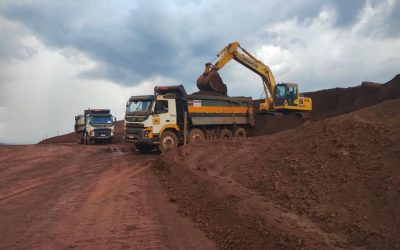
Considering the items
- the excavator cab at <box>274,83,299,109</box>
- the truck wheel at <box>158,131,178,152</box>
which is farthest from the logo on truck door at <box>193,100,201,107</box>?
the excavator cab at <box>274,83,299,109</box>

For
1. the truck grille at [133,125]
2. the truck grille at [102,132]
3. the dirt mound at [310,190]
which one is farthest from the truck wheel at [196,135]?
the truck grille at [102,132]

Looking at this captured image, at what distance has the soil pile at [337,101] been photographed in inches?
1145

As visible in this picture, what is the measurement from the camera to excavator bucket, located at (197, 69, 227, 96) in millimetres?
26922

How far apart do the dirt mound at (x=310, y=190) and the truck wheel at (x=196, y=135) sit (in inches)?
347

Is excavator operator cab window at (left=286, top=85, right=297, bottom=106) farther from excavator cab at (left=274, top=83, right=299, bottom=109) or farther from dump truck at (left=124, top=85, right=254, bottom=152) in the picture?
dump truck at (left=124, top=85, right=254, bottom=152)

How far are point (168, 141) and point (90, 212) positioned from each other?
41.7 feet

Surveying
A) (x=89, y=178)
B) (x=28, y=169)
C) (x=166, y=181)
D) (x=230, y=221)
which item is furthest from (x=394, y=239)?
(x=28, y=169)

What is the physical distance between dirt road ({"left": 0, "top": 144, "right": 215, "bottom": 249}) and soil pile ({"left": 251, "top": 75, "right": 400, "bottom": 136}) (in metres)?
15.5

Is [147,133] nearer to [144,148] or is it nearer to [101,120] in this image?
[144,148]

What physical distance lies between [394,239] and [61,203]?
23.3 ft

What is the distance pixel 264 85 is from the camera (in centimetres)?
3122

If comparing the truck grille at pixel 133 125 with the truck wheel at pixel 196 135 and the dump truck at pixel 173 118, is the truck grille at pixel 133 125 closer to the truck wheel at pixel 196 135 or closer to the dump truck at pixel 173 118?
the dump truck at pixel 173 118

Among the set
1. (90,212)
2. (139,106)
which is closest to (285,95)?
(139,106)

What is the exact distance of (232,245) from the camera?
6316 millimetres
